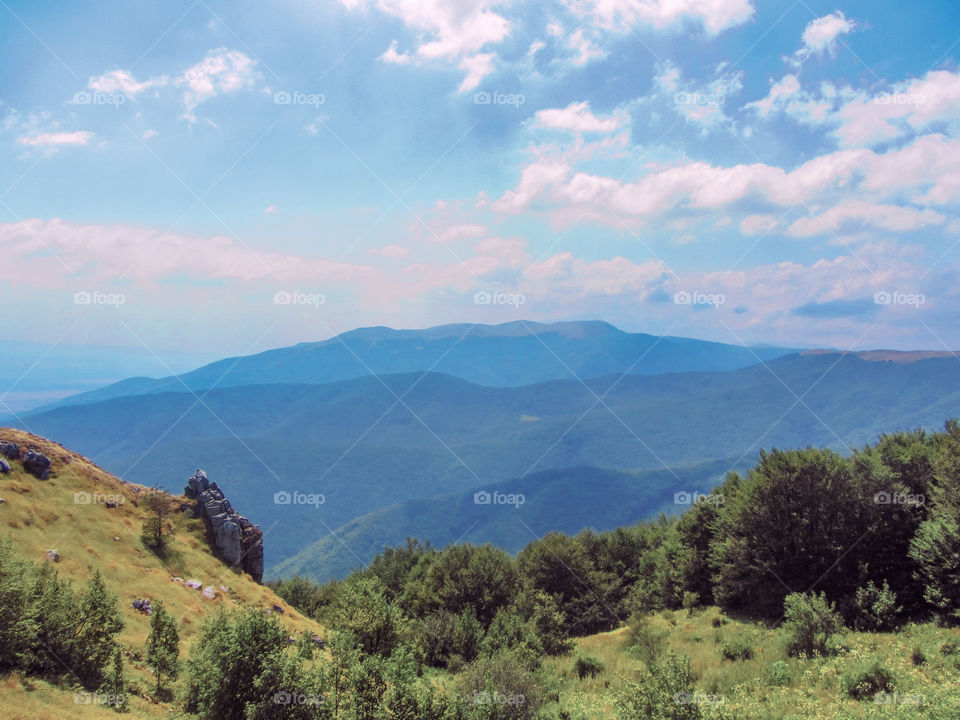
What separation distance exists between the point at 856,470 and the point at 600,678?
23598 mm

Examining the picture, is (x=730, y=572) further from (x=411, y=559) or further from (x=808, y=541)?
(x=411, y=559)

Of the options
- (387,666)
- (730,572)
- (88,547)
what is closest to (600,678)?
(387,666)

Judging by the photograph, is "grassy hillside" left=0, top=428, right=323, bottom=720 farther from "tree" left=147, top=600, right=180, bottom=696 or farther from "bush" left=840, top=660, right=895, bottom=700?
"bush" left=840, top=660, right=895, bottom=700

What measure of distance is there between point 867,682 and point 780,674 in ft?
9.72

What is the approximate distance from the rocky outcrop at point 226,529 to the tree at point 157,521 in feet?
8.05

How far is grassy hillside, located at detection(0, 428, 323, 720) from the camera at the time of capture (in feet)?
89.7

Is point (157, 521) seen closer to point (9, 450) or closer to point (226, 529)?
point (226, 529)

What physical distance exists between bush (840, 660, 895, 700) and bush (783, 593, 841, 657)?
4246 millimetres

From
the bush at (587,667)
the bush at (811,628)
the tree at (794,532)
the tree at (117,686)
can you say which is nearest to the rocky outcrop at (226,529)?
the tree at (117,686)

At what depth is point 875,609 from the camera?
25.7 metres

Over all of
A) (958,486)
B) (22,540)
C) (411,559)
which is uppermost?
(958,486)

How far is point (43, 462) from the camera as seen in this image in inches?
1366

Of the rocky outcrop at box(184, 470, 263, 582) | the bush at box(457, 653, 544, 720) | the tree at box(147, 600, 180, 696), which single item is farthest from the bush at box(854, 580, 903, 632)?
the rocky outcrop at box(184, 470, 263, 582)

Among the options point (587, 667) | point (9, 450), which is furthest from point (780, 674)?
point (9, 450)
